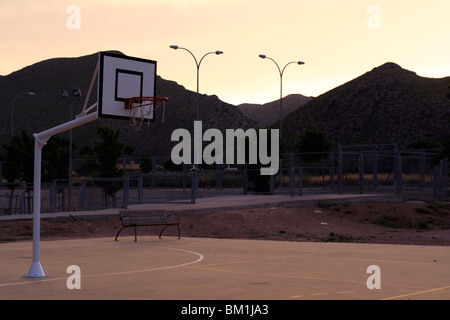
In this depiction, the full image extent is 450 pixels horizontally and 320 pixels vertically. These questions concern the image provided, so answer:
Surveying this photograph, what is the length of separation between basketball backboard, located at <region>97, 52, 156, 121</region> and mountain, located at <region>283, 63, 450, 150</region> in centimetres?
9843

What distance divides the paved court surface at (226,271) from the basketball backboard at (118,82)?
135 inches

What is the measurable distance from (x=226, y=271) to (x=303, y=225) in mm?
16572

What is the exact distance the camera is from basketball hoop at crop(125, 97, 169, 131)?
16.6m

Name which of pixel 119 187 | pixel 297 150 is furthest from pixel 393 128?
pixel 119 187

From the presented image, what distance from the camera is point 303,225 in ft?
98.5

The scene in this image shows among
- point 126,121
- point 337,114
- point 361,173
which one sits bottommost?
point 361,173

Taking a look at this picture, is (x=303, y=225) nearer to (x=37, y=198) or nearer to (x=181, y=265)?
(x=181, y=265)

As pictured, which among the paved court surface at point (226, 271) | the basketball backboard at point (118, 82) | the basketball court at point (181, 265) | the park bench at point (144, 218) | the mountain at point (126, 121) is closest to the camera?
the paved court surface at point (226, 271)

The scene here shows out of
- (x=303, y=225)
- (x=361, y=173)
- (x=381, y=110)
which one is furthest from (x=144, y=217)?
(x=381, y=110)

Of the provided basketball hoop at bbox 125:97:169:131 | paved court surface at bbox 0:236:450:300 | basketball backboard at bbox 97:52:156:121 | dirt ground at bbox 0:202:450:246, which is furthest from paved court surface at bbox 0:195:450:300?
dirt ground at bbox 0:202:450:246

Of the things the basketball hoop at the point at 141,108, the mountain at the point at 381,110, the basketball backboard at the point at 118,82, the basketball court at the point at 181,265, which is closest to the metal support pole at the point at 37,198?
the basketball court at the point at 181,265

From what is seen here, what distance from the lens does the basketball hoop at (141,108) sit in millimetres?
16578

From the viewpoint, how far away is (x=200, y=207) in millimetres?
30938

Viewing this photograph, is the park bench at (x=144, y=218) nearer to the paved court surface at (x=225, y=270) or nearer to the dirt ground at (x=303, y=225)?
the paved court surface at (x=225, y=270)
